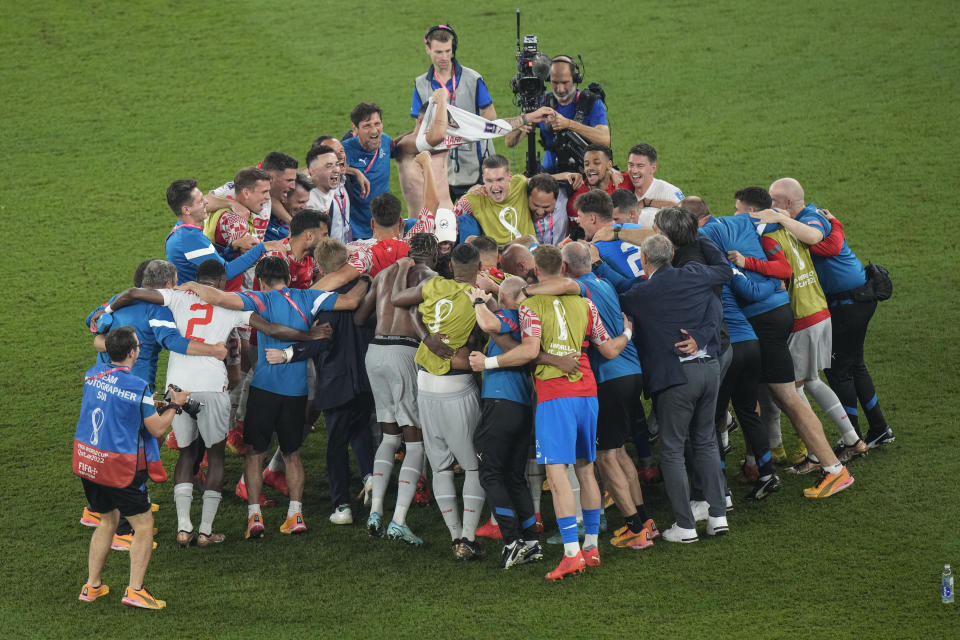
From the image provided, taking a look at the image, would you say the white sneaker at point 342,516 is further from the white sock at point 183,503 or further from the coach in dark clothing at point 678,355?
the coach in dark clothing at point 678,355

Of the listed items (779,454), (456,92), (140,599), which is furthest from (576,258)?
(456,92)

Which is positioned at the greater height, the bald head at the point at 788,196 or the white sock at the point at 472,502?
the bald head at the point at 788,196

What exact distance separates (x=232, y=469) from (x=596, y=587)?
3.31 metres

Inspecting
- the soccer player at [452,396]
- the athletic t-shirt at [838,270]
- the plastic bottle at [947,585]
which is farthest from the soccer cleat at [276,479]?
the plastic bottle at [947,585]

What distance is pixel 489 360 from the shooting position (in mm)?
6297

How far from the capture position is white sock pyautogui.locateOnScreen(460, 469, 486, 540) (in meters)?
6.65

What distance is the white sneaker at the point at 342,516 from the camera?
723 cm

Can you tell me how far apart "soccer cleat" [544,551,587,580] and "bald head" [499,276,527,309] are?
148 centimetres

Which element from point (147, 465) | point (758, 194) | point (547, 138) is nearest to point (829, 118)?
point (547, 138)

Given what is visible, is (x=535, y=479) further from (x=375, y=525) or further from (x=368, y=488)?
(x=368, y=488)

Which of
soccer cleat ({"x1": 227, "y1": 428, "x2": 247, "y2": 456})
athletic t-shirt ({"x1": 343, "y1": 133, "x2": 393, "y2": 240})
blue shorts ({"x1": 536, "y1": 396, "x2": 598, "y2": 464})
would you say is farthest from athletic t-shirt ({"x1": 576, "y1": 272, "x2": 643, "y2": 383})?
athletic t-shirt ({"x1": 343, "y1": 133, "x2": 393, "y2": 240})

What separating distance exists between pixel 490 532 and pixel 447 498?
1.62 ft

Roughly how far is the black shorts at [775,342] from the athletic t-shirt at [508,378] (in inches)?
69.3

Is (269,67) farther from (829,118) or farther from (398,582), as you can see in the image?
(398,582)
